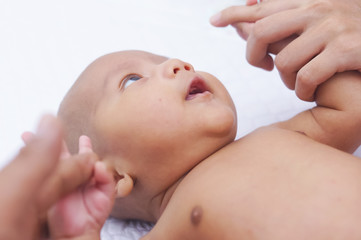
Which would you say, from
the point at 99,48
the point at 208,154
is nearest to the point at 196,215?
the point at 208,154

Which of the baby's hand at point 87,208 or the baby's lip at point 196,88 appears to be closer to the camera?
the baby's hand at point 87,208

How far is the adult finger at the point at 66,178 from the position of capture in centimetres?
61

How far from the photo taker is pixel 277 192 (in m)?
0.89

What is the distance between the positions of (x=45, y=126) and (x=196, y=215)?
0.47m

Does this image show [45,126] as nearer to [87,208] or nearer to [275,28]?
[87,208]

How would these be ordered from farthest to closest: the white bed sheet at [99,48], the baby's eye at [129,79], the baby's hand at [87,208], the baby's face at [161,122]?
the white bed sheet at [99,48] → the baby's eye at [129,79] → the baby's face at [161,122] → the baby's hand at [87,208]

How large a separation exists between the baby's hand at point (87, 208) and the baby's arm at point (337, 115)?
603mm

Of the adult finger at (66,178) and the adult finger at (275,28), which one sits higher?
the adult finger at (275,28)

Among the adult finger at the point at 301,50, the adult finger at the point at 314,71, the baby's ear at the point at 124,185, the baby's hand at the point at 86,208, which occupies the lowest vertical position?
the baby's ear at the point at 124,185

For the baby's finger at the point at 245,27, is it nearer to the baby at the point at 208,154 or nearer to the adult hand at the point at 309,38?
the adult hand at the point at 309,38

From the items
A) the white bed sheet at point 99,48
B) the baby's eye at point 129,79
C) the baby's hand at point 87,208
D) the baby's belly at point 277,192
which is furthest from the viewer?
the white bed sheet at point 99,48

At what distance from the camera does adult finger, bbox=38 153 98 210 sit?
61cm

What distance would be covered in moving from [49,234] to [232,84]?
1064mm

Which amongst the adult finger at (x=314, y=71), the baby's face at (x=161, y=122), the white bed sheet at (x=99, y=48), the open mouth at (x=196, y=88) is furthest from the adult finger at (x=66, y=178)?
the white bed sheet at (x=99, y=48)
